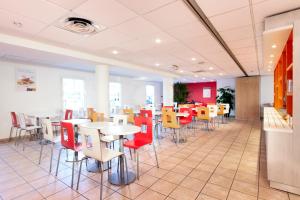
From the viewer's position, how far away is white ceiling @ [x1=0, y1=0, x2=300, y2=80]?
2.17m

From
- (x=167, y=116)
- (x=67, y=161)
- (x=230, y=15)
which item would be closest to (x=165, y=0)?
(x=230, y=15)

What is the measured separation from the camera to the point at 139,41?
3600mm

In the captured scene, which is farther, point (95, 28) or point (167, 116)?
point (167, 116)

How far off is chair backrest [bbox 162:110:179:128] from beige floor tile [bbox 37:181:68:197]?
280 centimetres

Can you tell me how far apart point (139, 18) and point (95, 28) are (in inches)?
34.2

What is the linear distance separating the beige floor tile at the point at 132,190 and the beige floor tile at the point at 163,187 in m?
0.18

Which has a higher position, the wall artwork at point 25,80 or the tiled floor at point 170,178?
the wall artwork at point 25,80

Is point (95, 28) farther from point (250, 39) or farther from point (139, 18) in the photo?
point (250, 39)

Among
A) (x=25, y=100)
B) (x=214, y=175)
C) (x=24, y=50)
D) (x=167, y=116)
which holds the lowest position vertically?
Answer: (x=214, y=175)

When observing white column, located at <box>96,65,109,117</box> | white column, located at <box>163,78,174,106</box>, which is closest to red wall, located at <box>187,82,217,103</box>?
white column, located at <box>163,78,174,106</box>

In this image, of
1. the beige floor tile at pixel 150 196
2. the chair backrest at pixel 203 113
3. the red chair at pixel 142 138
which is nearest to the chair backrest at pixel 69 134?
the red chair at pixel 142 138

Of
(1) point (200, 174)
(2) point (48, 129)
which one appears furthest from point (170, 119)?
(2) point (48, 129)

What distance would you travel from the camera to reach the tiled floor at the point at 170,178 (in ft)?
7.29

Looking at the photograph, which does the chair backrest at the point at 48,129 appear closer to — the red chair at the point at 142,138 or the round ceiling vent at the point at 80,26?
the red chair at the point at 142,138
